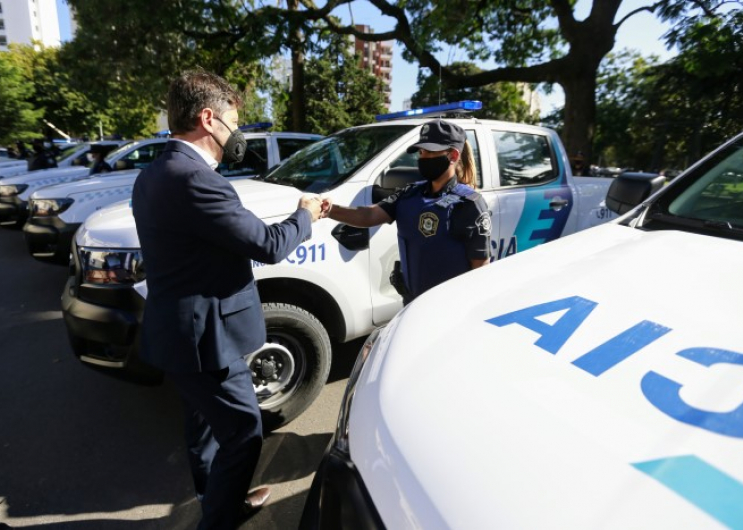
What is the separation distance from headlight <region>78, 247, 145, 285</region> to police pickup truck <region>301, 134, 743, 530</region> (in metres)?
1.47

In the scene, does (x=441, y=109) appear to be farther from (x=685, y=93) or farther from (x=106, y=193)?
(x=685, y=93)

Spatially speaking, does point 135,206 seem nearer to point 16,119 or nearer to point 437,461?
point 437,461

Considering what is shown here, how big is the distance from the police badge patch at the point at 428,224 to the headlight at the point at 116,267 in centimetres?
148

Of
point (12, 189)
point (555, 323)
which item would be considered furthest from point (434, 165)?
point (12, 189)

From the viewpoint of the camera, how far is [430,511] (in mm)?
824

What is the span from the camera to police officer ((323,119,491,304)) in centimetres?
215

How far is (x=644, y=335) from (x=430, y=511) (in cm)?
70

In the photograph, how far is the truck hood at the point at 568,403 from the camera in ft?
2.48

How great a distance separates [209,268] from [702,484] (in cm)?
143

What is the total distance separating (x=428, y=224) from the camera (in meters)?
2.20

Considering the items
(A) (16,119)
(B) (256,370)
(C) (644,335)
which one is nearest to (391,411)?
(C) (644,335)

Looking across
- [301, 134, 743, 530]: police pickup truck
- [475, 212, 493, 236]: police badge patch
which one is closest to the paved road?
[301, 134, 743, 530]: police pickup truck

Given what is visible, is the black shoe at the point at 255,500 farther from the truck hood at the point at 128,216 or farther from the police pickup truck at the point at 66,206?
the police pickup truck at the point at 66,206

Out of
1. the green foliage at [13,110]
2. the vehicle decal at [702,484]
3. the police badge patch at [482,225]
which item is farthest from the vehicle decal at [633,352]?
the green foliage at [13,110]
